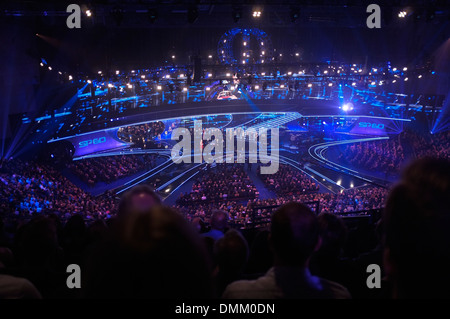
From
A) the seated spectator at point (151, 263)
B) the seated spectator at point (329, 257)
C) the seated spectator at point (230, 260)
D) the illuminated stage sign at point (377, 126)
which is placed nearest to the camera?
the seated spectator at point (151, 263)

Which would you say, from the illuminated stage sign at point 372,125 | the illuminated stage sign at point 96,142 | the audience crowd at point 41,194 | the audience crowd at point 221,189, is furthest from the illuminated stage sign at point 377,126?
the audience crowd at point 41,194

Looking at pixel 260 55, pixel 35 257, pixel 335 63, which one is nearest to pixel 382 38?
pixel 335 63

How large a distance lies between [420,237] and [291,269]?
68 cm

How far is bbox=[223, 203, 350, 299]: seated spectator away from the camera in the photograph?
138 centimetres

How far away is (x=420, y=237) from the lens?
92cm

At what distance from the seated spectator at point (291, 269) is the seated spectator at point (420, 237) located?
0.47 meters

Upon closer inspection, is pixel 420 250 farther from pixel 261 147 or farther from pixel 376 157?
pixel 261 147

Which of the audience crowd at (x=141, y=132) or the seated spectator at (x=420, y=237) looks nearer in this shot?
the seated spectator at (x=420, y=237)

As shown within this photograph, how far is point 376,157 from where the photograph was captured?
18969mm

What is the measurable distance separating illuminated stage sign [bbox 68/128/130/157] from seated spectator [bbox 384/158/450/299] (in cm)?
2044

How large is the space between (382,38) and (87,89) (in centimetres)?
2079

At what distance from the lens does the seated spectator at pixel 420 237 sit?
922mm

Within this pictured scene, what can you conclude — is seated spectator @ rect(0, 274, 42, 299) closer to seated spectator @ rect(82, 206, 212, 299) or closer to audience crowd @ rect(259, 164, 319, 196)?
seated spectator @ rect(82, 206, 212, 299)

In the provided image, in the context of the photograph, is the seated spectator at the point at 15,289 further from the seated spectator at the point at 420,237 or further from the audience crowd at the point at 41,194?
the audience crowd at the point at 41,194
